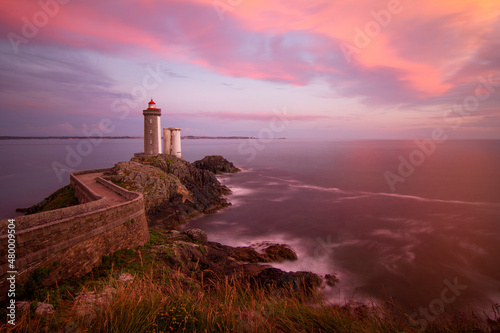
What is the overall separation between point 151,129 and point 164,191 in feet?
39.9

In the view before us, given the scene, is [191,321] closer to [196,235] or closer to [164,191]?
[196,235]

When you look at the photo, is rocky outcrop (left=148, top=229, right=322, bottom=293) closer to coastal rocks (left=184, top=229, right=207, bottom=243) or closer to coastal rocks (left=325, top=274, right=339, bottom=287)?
coastal rocks (left=184, top=229, right=207, bottom=243)

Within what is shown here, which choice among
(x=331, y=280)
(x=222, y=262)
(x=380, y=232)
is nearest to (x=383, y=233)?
(x=380, y=232)

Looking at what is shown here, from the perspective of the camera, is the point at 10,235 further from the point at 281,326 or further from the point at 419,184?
the point at 419,184

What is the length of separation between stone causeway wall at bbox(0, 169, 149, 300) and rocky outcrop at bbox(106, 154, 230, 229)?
8.85 m

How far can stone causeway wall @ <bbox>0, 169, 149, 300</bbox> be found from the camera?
7.26 m

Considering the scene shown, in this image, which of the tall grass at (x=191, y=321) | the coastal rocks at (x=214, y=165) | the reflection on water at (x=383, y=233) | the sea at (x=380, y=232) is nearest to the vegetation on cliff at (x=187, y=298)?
the tall grass at (x=191, y=321)

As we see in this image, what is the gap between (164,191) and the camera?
76.2 ft

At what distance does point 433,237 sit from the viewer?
67.7ft

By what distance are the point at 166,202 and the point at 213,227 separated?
203 inches

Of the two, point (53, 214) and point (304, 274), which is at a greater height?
point (53, 214)

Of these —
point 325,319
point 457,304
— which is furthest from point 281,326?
point 457,304

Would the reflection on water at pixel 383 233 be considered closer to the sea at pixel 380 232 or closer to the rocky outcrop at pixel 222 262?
the sea at pixel 380 232

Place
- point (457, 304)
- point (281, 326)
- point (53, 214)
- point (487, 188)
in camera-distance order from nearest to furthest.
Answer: point (281, 326), point (53, 214), point (457, 304), point (487, 188)
